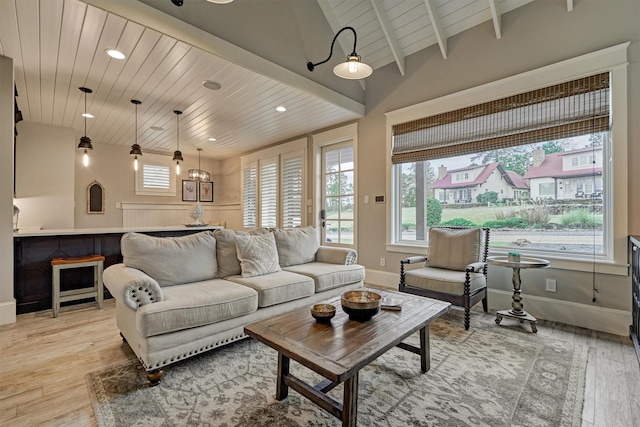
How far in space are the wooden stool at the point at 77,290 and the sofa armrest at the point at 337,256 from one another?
2514 mm

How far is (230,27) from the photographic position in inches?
110

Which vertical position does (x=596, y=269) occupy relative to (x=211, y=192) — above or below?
below

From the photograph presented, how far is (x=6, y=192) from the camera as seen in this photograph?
9.27 feet

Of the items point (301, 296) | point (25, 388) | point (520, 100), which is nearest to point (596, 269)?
point (520, 100)

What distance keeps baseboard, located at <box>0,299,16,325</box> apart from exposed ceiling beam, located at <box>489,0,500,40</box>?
560cm

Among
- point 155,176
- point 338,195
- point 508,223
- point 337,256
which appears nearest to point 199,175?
point 155,176

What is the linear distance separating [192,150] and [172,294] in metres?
5.08

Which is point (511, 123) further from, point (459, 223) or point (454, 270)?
point (454, 270)

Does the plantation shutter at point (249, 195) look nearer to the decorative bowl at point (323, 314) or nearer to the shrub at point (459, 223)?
the shrub at point (459, 223)

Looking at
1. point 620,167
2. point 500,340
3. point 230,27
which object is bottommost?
point 500,340

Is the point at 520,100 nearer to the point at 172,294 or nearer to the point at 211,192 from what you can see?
the point at 172,294

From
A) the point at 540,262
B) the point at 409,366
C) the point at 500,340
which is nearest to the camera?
the point at 409,366

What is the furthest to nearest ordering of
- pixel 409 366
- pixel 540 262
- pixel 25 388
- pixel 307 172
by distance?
pixel 307 172 < pixel 540 262 < pixel 409 366 < pixel 25 388

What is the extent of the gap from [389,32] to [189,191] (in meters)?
5.49
